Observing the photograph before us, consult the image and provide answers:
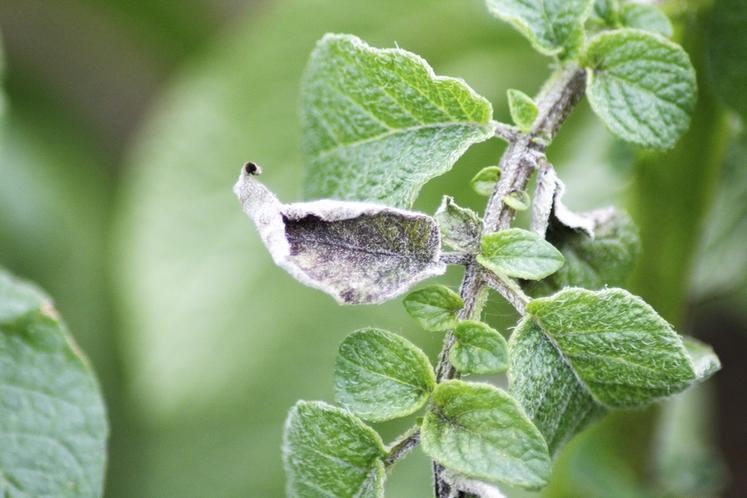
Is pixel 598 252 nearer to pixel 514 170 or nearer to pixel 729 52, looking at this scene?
pixel 514 170

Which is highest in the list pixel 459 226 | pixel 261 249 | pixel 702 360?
pixel 261 249

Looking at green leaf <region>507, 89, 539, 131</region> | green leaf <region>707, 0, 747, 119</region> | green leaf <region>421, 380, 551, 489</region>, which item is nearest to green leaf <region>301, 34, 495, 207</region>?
green leaf <region>507, 89, 539, 131</region>

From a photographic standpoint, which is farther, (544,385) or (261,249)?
(261,249)

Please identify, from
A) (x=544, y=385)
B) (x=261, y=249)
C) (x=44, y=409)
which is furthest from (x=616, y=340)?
(x=261, y=249)

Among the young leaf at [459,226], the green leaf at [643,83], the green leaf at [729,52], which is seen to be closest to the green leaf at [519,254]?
the young leaf at [459,226]

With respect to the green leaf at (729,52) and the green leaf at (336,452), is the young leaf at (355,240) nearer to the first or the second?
the green leaf at (336,452)

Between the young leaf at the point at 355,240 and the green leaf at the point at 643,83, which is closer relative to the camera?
the young leaf at the point at 355,240
